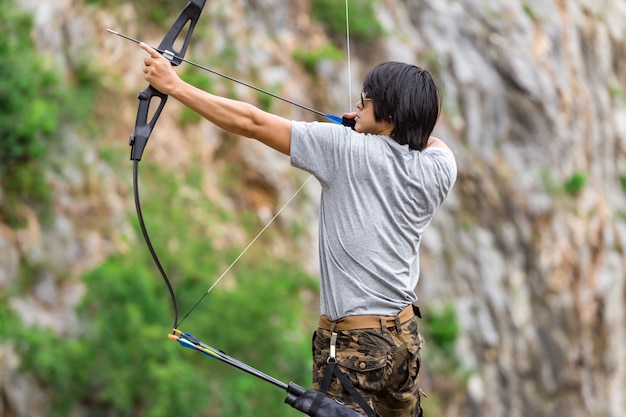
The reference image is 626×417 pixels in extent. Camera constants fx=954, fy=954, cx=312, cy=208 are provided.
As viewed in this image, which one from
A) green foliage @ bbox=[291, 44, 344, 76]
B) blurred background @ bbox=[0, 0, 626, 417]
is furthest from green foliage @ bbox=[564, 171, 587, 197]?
green foliage @ bbox=[291, 44, 344, 76]

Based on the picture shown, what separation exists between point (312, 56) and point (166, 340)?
5791 mm

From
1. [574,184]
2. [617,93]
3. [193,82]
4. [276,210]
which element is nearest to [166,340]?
[276,210]

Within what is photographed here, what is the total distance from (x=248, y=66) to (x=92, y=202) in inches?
130

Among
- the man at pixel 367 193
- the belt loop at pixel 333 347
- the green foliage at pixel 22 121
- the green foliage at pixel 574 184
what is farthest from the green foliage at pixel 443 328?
the belt loop at pixel 333 347

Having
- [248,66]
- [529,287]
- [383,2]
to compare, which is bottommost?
[529,287]

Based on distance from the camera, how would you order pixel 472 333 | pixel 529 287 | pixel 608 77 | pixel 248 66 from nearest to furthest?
pixel 248 66
pixel 472 333
pixel 529 287
pixel 608 77

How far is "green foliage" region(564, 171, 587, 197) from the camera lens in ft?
54.2

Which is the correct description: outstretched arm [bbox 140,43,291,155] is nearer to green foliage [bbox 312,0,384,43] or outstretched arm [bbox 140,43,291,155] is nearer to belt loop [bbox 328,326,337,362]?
belt loop [bbox 328,326,337,362]

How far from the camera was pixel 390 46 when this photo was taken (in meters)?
14.4

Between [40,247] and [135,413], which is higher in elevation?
[40,247]

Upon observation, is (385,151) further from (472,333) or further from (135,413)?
(472,333)

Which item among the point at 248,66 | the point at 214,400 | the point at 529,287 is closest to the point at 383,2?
the point at 248,66

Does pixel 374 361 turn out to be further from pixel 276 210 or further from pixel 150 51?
pixel 276 210

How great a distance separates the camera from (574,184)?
54.3ft
